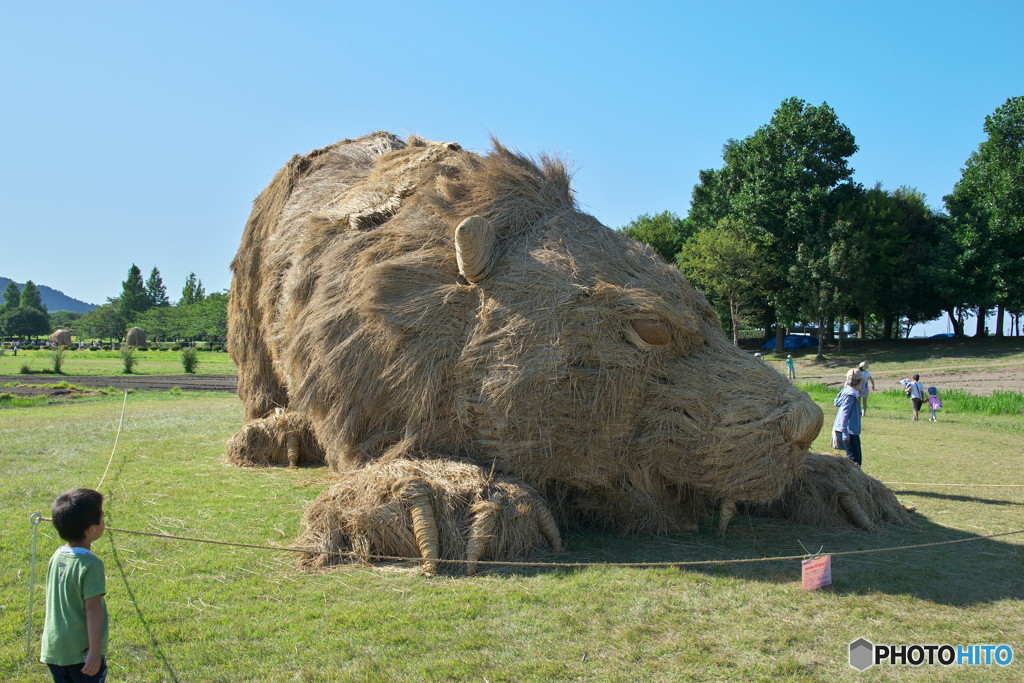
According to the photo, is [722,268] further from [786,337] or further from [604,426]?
[604,426]

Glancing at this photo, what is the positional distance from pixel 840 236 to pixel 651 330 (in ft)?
102

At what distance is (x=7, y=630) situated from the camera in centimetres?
379

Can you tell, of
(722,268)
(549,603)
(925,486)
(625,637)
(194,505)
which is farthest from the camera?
(722,268)

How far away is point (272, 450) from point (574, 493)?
465cm

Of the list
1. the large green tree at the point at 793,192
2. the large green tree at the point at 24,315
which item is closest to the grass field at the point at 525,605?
the large green tree at the point at 793,192

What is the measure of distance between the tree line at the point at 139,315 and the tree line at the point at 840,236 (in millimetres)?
52200

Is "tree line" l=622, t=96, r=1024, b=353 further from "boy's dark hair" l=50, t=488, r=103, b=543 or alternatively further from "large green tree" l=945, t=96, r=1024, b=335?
"boy's dark hair" l=50, t=488, r=103, b=543

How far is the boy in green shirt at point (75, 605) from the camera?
2.71m

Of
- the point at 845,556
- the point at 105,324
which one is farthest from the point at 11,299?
the point at 845,556

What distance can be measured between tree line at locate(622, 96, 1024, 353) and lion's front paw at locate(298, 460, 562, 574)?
27.9 meters

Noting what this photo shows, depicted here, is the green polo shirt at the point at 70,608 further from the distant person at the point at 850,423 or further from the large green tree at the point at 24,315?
the large green tree at the point at 24,315

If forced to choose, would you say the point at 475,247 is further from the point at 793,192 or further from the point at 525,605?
the point at 793,192

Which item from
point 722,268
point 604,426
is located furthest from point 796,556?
point 722,268

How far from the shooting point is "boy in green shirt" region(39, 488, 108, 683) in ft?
8.89
